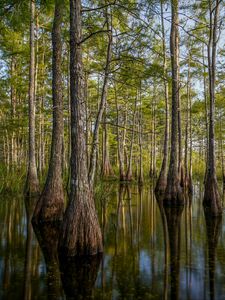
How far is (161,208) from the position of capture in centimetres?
1125

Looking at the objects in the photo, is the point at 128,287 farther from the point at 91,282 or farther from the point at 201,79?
the point at 201,79

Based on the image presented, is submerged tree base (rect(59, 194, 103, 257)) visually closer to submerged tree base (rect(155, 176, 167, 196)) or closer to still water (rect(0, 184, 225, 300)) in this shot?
still water (rect(0, 184, 225, 300))

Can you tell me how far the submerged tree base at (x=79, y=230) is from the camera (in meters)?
5.35

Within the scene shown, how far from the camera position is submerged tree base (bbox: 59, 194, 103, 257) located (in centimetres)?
535

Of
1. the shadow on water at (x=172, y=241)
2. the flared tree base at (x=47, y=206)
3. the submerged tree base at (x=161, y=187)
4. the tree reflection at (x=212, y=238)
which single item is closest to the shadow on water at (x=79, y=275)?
the shadow on water at (x=172, y=241)

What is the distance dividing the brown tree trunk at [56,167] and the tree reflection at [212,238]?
3.91m

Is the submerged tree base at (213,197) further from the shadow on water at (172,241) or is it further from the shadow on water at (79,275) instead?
the shadow on water at (79,275)

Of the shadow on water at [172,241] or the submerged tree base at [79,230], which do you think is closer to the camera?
the shadow on water at [172,241]

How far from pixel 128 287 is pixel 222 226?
15.9 ft

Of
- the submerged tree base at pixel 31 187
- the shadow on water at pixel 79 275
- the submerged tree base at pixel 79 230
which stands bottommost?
the shadow on water at pixel 79 275

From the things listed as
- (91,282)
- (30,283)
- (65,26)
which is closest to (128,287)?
(91,282)

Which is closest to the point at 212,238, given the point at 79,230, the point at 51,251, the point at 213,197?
the point at 213,197

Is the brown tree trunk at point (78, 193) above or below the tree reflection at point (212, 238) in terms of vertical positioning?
above

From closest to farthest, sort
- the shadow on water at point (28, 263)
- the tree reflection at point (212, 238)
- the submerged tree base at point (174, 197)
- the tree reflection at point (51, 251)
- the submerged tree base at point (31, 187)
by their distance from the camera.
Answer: the shadow on water at point (28, 263) → the tree reflection at point (51, 251) → the tree reflection at point (212, 238) → the submerged tree base at point (174, 197) → the submerged tree base at point (31, 187)
